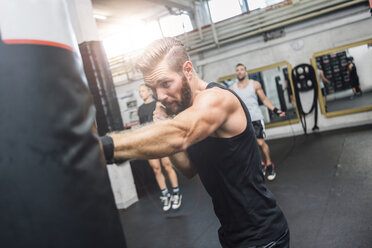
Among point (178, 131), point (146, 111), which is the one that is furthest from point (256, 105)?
point (178, 131)

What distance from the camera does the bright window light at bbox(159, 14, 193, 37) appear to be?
795cm

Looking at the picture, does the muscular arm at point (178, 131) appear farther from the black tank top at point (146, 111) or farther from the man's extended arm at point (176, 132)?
the black tank top at point (146, 111)

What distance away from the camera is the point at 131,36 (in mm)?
9016

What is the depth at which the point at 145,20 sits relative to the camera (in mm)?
8594

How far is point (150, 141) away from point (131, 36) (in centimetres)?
881

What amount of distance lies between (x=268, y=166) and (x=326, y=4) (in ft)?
12.6

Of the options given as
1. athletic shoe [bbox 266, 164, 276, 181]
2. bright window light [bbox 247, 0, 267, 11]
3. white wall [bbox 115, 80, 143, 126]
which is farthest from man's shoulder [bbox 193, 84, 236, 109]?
white wall [bbox 115, 80, 143, 126]

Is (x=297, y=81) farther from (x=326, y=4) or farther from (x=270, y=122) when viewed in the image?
(x=326, y=4)

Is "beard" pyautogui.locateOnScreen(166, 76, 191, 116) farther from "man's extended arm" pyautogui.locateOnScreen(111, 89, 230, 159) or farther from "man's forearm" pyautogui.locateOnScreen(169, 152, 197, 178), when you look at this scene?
"man's forearm" pyautogui.locateOnScreen(169, 152, 197, 178)

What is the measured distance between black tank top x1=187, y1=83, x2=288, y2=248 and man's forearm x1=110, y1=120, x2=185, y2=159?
342 mm

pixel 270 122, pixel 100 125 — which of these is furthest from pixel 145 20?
pixel 100 125

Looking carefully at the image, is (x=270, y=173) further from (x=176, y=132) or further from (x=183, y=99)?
(x=176, y=132)

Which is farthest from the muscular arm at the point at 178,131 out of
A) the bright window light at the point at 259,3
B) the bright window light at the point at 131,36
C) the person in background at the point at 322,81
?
the bright window light at the point at 131,36

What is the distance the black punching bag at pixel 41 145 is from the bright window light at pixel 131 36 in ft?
27.3
